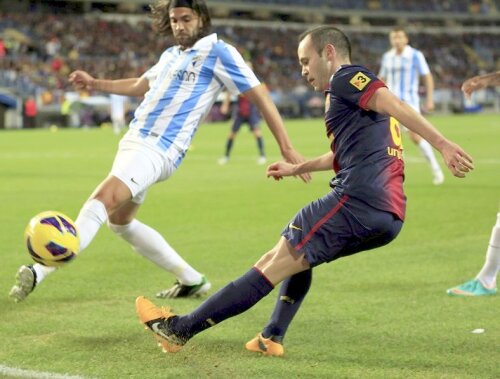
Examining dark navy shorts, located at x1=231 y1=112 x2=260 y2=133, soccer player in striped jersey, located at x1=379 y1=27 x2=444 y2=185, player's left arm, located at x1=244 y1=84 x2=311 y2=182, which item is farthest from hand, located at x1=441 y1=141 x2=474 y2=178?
dark navy shorts, located at x1=231 y1=112 x2=260 y2=133

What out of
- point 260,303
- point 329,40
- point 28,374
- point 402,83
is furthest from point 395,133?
point 402,83

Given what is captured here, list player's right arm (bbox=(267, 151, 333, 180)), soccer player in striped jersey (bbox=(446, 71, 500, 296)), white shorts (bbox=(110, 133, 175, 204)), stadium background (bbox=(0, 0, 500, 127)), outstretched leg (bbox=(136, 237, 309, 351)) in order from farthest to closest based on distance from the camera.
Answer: stadium background (bbox=(0, 0, 500, 127)) → soccer player in striped jersey (bbox=(446, 71, 500, 296)) → white shorts (bbox=(110, 133, 175, 204)) → player's right arm (bbox=(267, 151, 333, 180)) → outstretched leg (bbox=(136, 237, 309, 351))

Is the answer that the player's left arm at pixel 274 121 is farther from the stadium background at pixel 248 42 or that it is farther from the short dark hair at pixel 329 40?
the stadium background at pixel 248 42

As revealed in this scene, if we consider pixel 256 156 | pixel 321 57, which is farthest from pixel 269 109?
pixel 256 156

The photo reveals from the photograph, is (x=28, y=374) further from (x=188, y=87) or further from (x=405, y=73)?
(x=405, y=73)

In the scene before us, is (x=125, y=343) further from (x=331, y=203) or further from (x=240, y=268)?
(x=240, y=268)

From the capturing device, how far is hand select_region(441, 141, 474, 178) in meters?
4.28

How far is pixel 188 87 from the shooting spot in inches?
250

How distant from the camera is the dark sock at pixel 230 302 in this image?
4.89 meters

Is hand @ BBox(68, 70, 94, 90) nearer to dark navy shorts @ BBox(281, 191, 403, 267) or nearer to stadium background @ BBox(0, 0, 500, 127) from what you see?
dark navy shorts @ BBox(281, 191, 403, 267)

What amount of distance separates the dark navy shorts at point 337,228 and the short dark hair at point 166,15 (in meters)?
2.04

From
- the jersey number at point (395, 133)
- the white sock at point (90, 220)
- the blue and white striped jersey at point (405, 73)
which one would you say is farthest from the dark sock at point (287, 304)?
the blue and white striped jersey at point (405, 73)

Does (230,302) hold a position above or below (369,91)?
below

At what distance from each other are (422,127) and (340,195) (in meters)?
0.64
